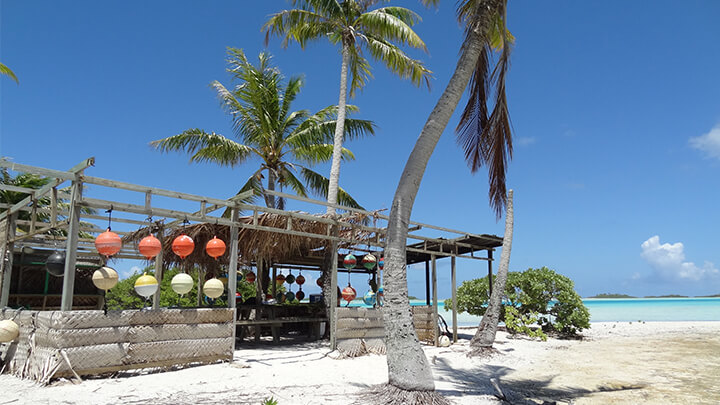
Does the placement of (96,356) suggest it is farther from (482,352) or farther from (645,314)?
(645,314)

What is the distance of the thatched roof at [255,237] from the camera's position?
10678mm

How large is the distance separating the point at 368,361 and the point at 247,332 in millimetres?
5274

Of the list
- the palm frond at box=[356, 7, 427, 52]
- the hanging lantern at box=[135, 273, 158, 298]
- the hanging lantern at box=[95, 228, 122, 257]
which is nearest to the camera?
the hanging lantern at box=[95, 228, 122, 257]

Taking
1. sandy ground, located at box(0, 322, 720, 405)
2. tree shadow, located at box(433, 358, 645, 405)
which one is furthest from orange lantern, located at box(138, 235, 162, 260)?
tree shadow, located at box(433, 358, 645, 405)

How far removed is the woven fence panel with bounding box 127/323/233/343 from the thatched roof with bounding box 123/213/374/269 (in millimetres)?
2656

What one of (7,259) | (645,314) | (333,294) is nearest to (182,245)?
(333,294)

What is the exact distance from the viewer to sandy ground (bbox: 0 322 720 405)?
599 centimetres

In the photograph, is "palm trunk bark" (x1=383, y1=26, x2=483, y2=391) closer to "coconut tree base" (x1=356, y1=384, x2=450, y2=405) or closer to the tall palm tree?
"coconut tree base" (x1=356, y1=384, x2=450, y2=405)

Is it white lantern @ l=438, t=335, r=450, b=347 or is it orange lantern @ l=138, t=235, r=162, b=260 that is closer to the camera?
orange lantern @ l=138, t=235, r=162, b=260

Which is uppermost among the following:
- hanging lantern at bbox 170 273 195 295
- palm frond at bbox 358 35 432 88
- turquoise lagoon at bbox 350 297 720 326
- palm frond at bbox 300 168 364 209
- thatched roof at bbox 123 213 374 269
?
palm frond at bbox 358 35 432 88

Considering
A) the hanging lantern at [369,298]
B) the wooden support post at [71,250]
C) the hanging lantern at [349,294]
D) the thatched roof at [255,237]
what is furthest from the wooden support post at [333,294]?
the wooden support post at [71,250]

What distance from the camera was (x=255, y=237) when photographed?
10852 millimetres

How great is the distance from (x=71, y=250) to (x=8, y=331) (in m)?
1.69

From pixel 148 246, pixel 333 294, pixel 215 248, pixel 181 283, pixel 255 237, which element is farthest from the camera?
pixel 255 237
